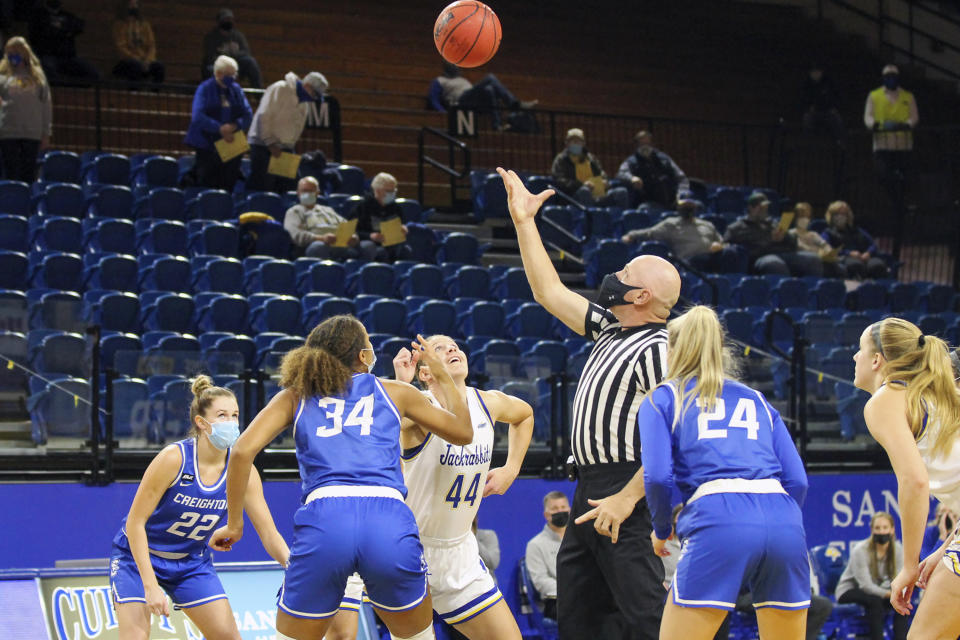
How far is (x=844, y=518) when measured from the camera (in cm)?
1154

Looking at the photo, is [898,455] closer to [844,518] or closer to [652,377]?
[652,377]

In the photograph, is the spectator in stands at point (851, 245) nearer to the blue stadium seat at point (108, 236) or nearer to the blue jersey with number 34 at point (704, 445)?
the blue stadium seat at point (108, 236)

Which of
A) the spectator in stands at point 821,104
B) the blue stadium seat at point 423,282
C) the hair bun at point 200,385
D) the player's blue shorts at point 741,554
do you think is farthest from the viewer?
the spectator in stands at point 821,104

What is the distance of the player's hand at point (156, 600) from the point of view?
242 inches

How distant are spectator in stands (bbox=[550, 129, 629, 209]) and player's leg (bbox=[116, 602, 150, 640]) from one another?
412 inches

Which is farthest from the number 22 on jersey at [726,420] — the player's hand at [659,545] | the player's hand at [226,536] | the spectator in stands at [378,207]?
the spectator in stands at [378,207]

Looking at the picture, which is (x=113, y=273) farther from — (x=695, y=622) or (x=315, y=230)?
(x=695, y=622)

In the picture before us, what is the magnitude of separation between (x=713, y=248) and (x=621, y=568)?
33.2ft

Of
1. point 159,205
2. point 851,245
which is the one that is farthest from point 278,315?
point 851,245

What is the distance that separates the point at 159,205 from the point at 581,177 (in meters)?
5.59

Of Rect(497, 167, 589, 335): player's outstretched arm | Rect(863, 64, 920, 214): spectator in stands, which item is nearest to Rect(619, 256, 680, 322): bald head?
Rect(497, 167, 589, 335): player's outstretched arm

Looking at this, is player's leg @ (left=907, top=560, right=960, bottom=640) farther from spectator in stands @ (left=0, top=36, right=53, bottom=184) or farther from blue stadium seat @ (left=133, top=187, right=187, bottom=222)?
spectator in stands @ (left=0, top=36, right=53, bottom=184)

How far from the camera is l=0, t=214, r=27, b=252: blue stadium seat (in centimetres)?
1181

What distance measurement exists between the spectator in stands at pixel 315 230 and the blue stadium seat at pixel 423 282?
707mm
